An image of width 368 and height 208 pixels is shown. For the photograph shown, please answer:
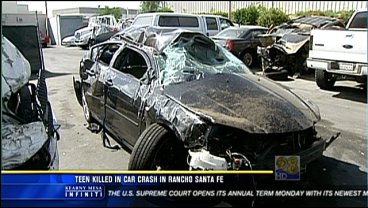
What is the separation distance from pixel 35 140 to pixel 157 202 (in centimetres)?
77

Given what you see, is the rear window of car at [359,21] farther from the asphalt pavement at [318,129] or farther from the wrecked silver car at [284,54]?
the wrecked silver car at [284,54]

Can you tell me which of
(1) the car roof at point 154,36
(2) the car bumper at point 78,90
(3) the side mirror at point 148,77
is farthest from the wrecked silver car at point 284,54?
(3) the side mirror at point 148,77

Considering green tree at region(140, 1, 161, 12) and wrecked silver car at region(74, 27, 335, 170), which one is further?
green tree at region(140, 1, 161, 12)

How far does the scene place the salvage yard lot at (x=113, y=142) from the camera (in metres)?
3.09

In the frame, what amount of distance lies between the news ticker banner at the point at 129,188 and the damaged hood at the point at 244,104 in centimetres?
37

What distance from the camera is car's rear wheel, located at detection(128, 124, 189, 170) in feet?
8.56

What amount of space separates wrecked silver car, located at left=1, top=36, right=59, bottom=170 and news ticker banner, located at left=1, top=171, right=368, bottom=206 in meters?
0.13

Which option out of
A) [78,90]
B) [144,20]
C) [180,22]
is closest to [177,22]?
[180,22]

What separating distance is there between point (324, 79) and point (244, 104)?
4.94 m

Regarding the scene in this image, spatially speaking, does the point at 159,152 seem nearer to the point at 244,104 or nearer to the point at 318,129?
the point at 244,104

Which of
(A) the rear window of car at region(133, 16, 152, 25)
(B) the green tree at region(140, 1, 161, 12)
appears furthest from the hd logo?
(A) the rear window of car at region(133, 16, 152, 25)

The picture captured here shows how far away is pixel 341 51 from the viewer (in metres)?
6.05

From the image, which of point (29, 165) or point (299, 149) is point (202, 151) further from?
point (29, 165)

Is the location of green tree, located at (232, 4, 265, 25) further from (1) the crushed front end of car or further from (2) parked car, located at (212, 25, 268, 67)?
(2) parked car, located at (212, 25, 268, 67)
